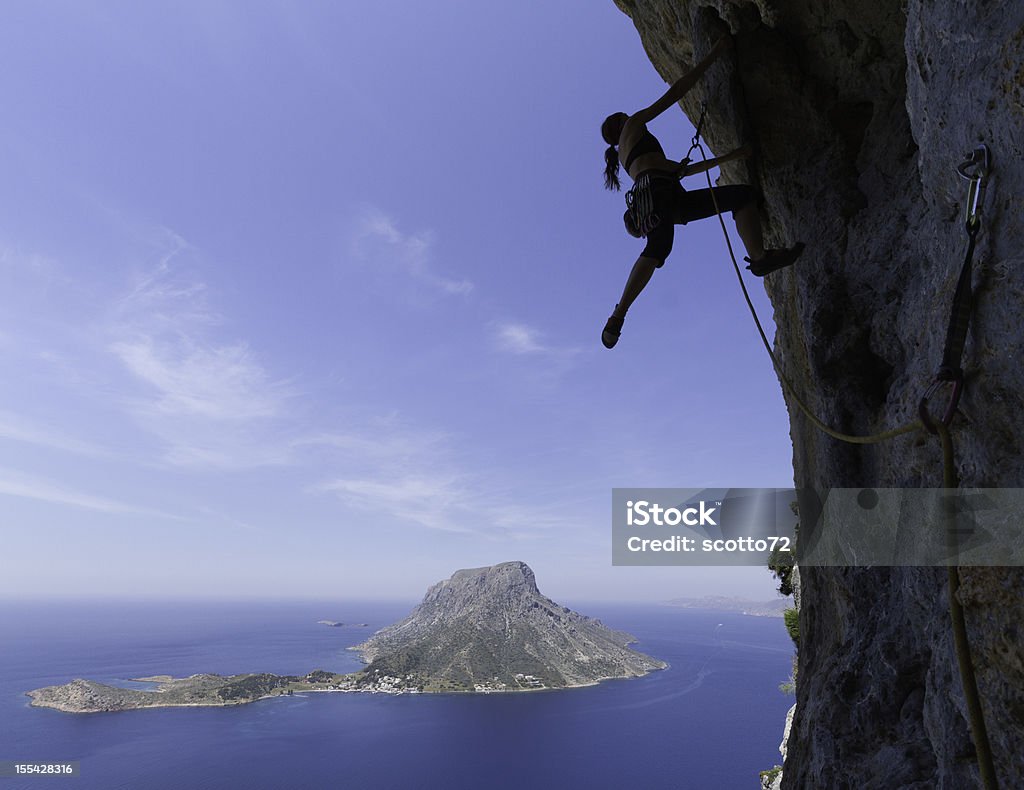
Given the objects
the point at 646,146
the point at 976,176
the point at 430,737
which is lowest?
the point at 430,737

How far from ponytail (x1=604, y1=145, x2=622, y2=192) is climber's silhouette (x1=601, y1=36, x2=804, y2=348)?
189 mm

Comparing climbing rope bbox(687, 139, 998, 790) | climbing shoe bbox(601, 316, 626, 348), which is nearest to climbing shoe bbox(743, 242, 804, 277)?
climbing shoe bbox(601, 316, 626, 348)

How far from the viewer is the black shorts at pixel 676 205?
15.4ft

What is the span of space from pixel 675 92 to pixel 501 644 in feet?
463

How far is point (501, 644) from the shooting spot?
433 ft

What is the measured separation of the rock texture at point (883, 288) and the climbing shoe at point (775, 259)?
29 centimetres

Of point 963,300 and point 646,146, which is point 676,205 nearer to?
point 646,146

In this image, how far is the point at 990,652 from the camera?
7.60 ft

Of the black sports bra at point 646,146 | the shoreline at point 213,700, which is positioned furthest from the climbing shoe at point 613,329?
the shoreline at point 213,700

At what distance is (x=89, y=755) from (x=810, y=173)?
95.0 metres

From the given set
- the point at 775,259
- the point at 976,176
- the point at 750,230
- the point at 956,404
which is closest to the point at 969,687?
the point at 956,404

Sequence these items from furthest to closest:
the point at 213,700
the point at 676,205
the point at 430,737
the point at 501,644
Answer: the point at 501,644, the point at 213,700, the point at 430,737, the point at 676,205

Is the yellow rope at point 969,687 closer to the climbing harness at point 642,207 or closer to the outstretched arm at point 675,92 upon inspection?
the climbing harness at point 642,207

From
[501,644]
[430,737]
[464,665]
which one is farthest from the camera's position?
[501,644]
